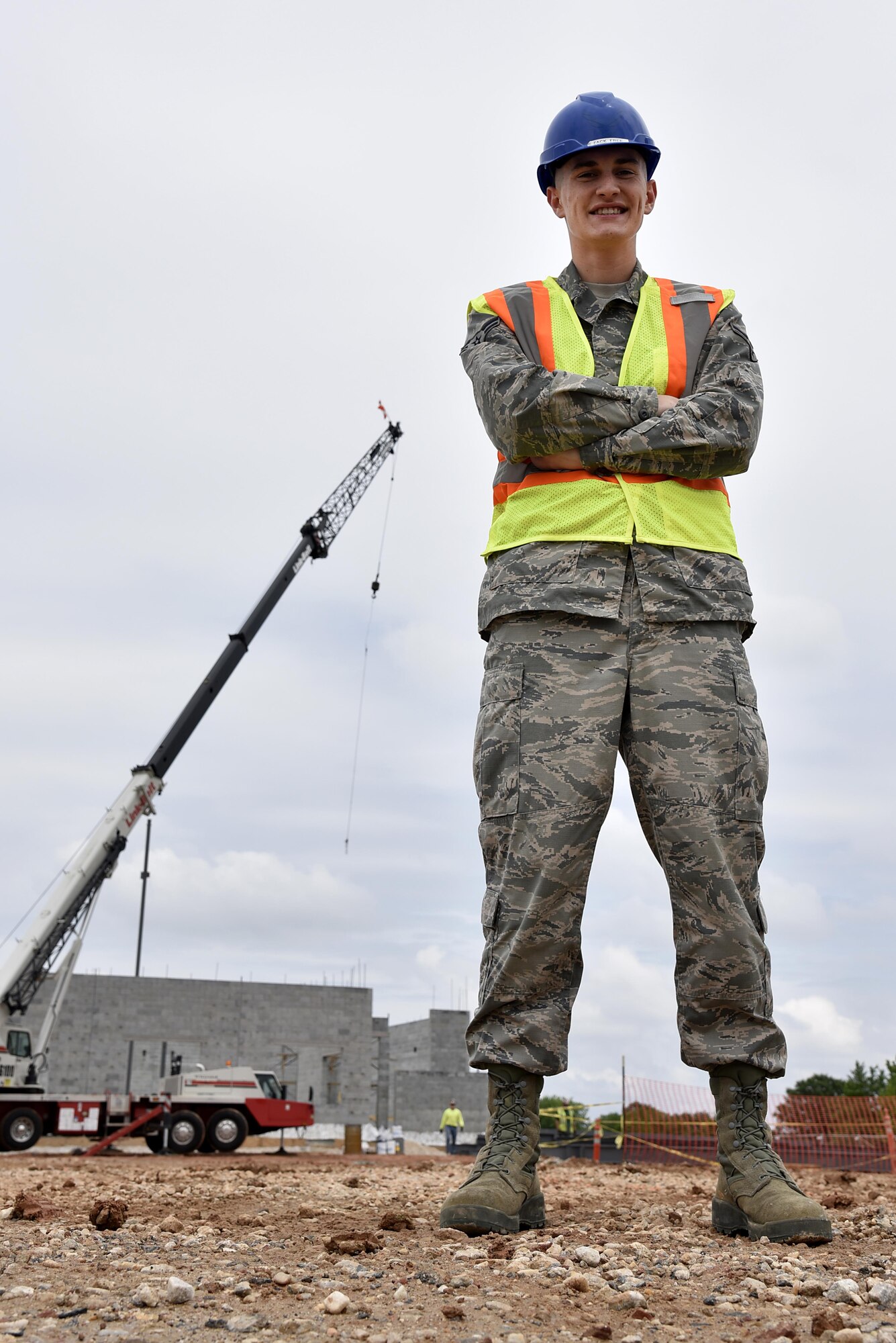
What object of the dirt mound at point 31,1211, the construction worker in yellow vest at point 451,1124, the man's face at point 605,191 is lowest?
the construction worker in yellow vest at point 451,1124

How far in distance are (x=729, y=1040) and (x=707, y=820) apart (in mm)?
439

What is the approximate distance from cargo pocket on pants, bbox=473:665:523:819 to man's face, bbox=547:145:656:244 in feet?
3.49

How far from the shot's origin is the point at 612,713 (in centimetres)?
239

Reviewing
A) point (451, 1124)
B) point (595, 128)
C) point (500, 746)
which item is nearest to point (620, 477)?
point (500, 746)

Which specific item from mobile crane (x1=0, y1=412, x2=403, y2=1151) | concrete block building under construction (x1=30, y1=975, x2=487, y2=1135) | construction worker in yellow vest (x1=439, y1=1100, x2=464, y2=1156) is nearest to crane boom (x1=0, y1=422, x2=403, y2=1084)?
mobile crane (x1=0, y1=412, x2=403, y2=1151)

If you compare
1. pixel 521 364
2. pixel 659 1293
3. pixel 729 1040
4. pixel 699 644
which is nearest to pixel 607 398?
pixel 521 364

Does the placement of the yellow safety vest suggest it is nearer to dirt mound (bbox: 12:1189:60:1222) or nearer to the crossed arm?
the crossed arm

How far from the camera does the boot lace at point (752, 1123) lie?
2.32 m

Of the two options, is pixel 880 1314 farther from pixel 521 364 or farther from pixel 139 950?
pixel 139 950

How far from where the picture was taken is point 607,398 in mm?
2480

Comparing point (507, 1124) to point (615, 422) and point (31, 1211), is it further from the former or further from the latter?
point (615, 422)

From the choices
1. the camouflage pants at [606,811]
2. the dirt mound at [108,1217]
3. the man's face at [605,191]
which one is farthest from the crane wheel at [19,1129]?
the man's face at [605,191]

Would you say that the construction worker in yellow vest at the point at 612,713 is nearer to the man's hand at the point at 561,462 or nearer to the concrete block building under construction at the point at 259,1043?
the man's hand at the point at 561,462

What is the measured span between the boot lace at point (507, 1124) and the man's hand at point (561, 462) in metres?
1.29
